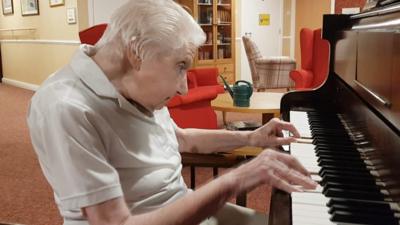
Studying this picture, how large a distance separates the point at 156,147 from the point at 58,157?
30 centimetres

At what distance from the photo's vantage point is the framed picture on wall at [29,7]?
7287 millimetres

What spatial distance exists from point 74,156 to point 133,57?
0.25 meters

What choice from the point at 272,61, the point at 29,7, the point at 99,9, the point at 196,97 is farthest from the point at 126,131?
the point at 29,7

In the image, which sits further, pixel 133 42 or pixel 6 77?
pixel 6 77

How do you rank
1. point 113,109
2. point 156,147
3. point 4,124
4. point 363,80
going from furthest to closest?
point 4,124
point 363,80
point 156,147
point 113,109

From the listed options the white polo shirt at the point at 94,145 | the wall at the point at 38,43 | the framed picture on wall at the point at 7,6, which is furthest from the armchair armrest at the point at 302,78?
the framed picture on wall at the point at 7,6

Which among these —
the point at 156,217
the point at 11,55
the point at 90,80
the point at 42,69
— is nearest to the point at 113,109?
the point at 90,80

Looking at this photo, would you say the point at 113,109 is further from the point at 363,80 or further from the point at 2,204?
the point at 2,204

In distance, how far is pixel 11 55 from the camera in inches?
345

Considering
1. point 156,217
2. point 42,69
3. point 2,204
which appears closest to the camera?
point 156,217

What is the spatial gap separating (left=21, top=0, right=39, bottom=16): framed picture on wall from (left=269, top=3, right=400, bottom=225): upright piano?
21.5 ft

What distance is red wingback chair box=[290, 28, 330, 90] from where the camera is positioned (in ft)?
16.9

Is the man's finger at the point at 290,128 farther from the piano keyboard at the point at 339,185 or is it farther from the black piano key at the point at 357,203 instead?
the black piano key at the point at 357,203

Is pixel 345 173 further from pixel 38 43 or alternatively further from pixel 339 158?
pixel 38 43
